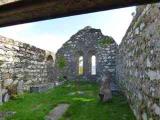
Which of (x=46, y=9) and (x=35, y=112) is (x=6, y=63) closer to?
(x=35, y=112)

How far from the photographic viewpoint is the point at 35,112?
7.95 m

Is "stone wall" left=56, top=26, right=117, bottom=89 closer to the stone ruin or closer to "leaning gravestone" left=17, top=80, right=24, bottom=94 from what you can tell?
the stone ruin

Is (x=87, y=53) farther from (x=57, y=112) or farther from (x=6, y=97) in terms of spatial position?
(x=57, y=112)

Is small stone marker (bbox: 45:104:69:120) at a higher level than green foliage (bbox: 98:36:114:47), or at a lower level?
lower

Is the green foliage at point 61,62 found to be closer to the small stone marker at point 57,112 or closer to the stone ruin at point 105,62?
the stone ruin at point 105,62

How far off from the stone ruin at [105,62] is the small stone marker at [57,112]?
1958mm

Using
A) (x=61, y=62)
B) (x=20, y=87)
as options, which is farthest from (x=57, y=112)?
(x=61, y=62)

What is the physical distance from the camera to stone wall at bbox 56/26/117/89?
58.8ft

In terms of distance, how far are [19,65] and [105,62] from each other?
7.01 metres

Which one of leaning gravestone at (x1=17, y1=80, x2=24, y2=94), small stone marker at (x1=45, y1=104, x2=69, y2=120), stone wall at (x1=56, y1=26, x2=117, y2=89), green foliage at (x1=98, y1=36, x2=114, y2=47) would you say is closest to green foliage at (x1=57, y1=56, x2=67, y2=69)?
stone wall at (x1=56, y1=26, x2=117, y2=89)

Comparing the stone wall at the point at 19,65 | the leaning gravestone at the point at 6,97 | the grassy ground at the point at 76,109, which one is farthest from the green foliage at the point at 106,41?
the leaning gravestone at the point at 6,97

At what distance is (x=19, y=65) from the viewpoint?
12.2m

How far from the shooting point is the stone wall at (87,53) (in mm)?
17922

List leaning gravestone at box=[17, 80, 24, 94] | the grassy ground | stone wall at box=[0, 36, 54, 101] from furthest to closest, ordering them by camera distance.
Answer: leaning gravestone at box=[17, 80, 24, 94]
stone wall at box=[0, 36, 54, 101]
the grassy ground
